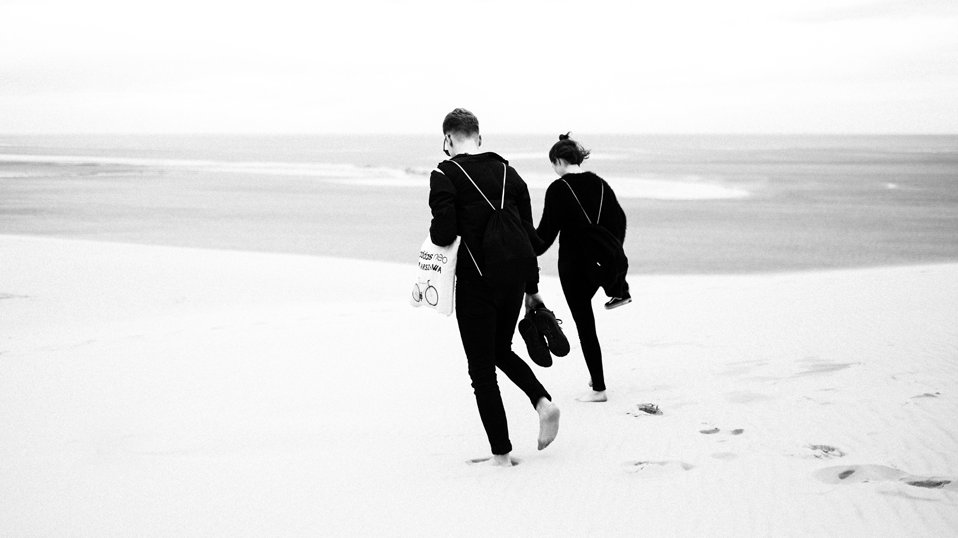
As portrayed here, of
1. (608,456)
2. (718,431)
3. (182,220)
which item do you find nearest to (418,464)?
(608,456)

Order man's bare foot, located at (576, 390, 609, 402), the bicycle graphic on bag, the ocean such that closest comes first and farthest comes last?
1. the bicycle graphic on bag
2. man's bare foot, located at (576, 390, 609, 402)
3. the ocean

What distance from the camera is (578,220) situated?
4859 mm

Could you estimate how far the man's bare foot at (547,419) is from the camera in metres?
3.98

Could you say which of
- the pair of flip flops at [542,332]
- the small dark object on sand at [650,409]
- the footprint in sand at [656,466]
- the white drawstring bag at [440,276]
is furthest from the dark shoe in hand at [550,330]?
the small dark object on sand at [650,409]

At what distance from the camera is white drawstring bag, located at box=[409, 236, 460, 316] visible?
12.3 feet

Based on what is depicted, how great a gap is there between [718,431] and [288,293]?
732cm

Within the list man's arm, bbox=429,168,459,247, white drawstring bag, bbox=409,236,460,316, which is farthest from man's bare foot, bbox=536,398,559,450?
man's arm, bbox=429,168,459,247

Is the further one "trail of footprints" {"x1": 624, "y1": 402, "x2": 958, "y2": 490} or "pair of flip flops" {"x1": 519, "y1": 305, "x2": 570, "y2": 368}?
"pair of flip flops" {"x1": 519, "y1": 305, "x2": 570, "y2": 368}

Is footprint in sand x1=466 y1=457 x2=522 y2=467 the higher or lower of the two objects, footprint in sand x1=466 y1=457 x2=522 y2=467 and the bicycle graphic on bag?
the lower

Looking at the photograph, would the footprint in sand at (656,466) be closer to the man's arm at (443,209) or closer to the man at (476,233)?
the man at (476,233)

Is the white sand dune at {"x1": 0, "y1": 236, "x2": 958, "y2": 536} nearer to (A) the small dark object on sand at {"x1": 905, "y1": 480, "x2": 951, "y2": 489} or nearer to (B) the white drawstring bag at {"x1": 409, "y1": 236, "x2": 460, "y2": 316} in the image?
(A) the small dark object on sand at {"x1": 905, "y1": 480, "x2": 951, "y2": 489}

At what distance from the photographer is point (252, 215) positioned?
24359 millimetres

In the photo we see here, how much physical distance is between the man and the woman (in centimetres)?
92

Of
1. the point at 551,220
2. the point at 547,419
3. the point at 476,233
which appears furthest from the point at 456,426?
the point at 476,233
